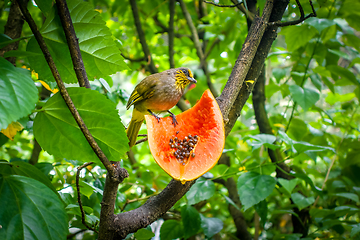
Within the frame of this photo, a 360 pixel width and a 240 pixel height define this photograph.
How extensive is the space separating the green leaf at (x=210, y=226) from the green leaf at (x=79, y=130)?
1228mm

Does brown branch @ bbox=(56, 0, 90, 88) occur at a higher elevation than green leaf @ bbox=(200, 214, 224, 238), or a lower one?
higher

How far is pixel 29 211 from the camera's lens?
69cm

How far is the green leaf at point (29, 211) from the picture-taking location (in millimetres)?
660

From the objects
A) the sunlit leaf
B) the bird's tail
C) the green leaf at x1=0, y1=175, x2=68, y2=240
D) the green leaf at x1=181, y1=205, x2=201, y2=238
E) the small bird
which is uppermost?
the sunlit leaf

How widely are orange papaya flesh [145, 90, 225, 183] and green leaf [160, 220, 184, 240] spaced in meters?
0.68

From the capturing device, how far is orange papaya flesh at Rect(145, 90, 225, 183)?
1.26 metres

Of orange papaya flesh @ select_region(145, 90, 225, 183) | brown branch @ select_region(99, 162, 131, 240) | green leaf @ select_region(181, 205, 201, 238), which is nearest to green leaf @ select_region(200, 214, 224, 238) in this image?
green leaf @ select_region(181, 205, 201, 238)

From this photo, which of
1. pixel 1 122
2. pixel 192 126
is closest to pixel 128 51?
pixel 192 126

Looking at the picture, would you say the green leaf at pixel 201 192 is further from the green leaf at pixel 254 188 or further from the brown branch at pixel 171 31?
the brown branch at pixel 171 31

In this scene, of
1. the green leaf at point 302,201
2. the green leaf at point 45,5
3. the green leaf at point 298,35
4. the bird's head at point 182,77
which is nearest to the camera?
the green leaf at point 45,5

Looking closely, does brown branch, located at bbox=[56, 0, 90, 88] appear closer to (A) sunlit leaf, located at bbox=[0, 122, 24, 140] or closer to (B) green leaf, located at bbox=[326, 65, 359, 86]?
(A) sunlit leaf, located at bbox=[0, 122, 24, 140]

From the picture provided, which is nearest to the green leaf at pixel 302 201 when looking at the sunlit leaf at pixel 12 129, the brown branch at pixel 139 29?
the sunlit leaf at pixel 12 129

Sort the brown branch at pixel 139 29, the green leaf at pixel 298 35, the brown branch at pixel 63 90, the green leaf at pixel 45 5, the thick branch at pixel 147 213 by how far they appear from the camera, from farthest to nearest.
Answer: the brown branch at pixel 139 29 < the green leaf at pixel 298 35 < the thick branch at pixel 147 213 < the green leaf at pixel 45 5 < the brown branch at pixel 63 90

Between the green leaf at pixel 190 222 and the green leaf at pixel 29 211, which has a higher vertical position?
the green leaf at pixel 29 211
